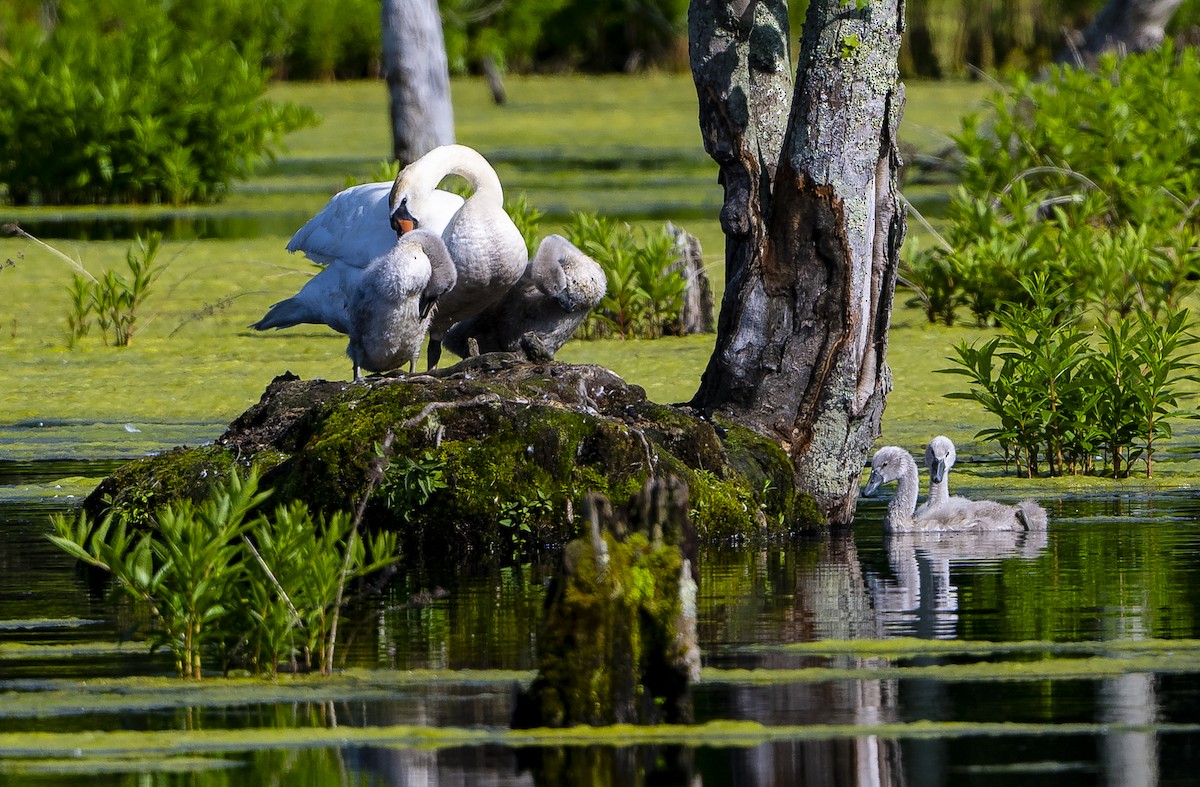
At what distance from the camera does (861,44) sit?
875cm

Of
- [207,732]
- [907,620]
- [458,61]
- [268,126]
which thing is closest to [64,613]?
[207,732]

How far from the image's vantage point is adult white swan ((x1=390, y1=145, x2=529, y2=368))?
9.58 meters

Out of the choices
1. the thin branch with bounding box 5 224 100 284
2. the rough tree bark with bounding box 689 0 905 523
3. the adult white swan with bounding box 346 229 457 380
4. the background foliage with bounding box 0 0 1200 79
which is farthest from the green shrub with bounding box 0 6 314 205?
the background foliage with bounding box 0 0 1200 79

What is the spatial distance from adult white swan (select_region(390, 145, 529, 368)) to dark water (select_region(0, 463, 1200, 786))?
5.72ft

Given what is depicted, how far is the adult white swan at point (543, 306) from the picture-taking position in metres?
9.52

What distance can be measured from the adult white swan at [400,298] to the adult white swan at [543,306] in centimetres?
44

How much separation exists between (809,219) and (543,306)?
1.45 m

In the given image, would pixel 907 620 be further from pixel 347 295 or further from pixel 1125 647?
pixel 347 295

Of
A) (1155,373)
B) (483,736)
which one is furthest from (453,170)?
(483,736)

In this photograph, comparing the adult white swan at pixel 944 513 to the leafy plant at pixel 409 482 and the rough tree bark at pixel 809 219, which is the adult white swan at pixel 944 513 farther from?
the leafy plant at pixel 409 482

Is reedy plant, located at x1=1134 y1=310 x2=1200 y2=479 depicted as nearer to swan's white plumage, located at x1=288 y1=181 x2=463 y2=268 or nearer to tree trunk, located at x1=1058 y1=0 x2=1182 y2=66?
swan's white plumage, located at x1=288 y1=181 x2=463 y2=268

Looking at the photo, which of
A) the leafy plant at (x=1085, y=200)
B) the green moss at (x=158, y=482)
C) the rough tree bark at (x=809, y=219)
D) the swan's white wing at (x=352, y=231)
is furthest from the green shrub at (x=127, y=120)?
the rough tree bark at (x=809, y=219)

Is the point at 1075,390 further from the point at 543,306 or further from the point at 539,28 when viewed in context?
the point at 539,28

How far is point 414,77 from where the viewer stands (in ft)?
74.1
